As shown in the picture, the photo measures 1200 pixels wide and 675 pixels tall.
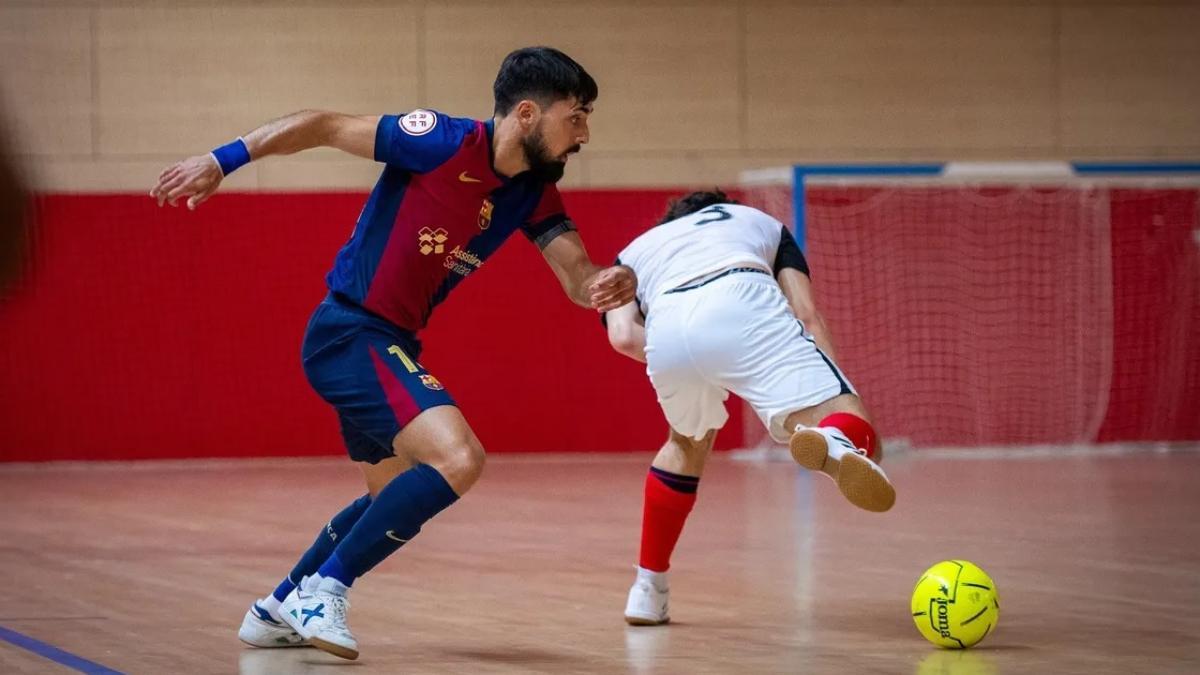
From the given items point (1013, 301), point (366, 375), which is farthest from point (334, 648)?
point (1013, 301)

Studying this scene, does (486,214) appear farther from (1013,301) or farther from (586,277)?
(1013,301)

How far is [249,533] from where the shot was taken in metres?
8.23

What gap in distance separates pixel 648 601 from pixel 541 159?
1.45 meters

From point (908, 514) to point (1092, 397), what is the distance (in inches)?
230

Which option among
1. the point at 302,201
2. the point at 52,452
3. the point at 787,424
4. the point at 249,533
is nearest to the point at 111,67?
the point at 302,201

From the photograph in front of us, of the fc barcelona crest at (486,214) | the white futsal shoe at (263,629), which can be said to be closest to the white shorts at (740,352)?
the fc barcelona crest at (486,214)

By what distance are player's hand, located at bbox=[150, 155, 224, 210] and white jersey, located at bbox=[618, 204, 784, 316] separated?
1481mm

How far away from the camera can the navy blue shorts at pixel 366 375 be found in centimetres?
430

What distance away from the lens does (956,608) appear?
4359 millimetres

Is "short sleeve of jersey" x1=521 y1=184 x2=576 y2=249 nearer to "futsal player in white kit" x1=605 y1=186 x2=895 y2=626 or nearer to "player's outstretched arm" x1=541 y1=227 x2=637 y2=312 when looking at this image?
"player's outstretched arm" x1=541 y1=227 x2=637 y2=312

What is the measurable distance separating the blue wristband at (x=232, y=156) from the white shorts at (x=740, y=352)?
1.36 meters

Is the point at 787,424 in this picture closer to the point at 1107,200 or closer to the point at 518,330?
the point at 518,330

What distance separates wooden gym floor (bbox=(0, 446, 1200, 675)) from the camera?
173 inches

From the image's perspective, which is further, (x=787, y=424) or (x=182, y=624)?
(x=182, y=624)
